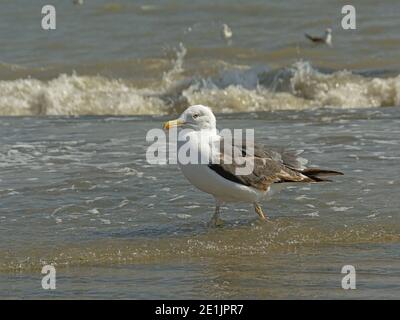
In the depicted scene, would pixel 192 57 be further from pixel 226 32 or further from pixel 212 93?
pixel 212 93

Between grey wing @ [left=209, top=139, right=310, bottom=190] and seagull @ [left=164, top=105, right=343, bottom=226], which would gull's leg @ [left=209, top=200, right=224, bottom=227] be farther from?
grey wing @ [left=209, top=139, right=310, bottom=190]

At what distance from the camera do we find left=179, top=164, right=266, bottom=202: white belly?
293 inches

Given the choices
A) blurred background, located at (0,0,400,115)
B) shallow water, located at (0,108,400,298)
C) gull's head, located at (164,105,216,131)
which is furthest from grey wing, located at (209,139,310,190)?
blurred background, located at (0,0,400,115)

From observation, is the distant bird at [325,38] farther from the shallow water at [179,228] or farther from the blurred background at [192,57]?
the shallow water at [179,228]

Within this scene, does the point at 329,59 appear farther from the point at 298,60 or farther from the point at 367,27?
the point at 367,27

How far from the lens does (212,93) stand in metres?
15.3

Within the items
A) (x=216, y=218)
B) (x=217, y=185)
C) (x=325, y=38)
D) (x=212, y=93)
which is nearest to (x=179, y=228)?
(x=216, y=218)

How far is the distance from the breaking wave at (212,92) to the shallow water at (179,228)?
12.4ft

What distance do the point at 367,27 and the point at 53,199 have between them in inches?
426

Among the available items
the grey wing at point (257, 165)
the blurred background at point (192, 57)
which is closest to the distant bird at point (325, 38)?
the blurred background at point (192, 57)

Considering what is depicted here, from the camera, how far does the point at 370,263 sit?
267 inches
